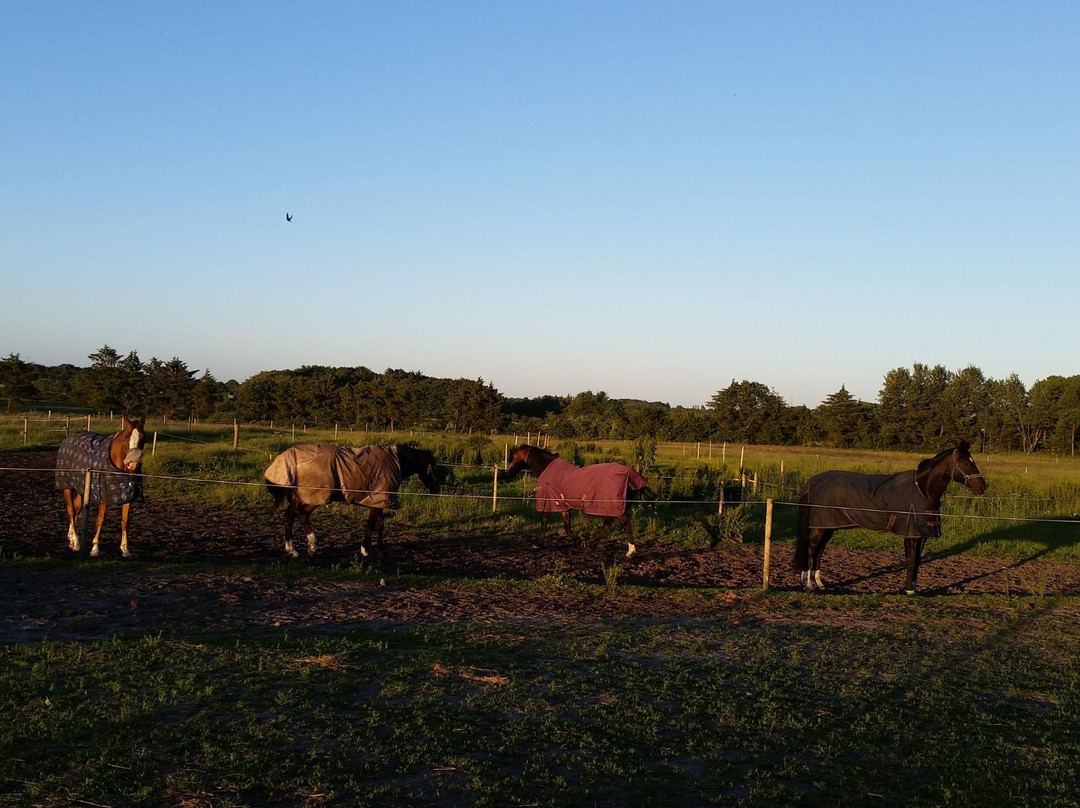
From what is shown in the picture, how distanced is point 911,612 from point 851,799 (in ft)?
19.1

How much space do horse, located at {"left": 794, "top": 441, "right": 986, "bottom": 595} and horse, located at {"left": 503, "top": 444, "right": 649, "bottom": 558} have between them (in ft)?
9.24

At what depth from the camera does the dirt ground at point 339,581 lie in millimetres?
7379

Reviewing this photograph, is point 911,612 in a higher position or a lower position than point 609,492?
lower

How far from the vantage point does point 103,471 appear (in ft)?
34.0

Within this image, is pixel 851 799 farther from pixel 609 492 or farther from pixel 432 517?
pixel 432 517

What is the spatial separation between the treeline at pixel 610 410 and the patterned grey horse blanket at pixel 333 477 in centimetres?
3734

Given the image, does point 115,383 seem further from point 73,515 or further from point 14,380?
point 73,515

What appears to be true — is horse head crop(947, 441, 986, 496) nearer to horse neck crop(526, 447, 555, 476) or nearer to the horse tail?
the horse tail

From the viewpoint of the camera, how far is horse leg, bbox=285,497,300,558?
36.7 feet

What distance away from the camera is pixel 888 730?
16.3 feet

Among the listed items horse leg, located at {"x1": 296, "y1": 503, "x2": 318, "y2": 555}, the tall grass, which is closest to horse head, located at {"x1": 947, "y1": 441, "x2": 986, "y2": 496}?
the tall grass

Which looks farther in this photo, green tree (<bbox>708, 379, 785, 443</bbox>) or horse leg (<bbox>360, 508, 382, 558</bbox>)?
green tree (<bbox>708, 379, 785, 443</bbox>)

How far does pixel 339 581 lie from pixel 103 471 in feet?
12.5

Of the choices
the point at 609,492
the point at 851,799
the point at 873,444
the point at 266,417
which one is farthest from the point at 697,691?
the point at 873,444
